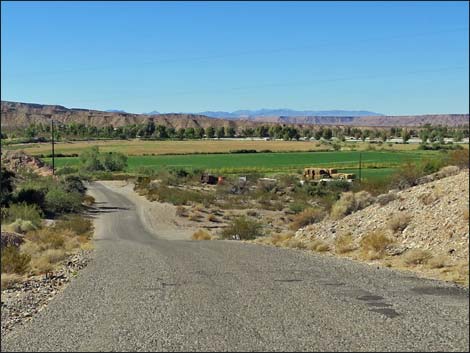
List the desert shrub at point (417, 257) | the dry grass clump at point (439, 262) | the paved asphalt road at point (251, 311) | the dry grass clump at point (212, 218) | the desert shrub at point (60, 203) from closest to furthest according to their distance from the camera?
the paved asphalt road at point (251, 311) → the dry grass clump at point (439, 262) → the desert shrub at point (417, 257) → the dry grass clump at point (212, 218) → the desert shrub at point (60, 203)

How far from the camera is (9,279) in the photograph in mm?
17406

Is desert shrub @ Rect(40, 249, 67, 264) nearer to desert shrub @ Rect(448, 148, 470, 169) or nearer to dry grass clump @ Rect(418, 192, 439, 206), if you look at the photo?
dry grass clump @ Rect(418, 192, 439, 206)

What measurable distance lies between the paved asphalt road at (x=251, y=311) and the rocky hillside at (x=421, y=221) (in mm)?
3193

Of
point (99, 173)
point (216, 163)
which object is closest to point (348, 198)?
point (99, 173)

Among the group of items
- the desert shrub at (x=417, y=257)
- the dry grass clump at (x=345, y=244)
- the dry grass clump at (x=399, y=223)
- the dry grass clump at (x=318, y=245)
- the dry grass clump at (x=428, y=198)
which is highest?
the dry grass clump at (x=428, y=198)

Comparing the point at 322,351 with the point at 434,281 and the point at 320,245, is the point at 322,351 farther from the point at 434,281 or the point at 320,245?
the point at 320,245

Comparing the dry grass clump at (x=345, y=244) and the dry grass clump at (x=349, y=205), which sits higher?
the dry grass clump at (x=349, y=205)

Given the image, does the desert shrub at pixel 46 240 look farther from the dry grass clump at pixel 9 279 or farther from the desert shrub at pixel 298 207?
the desert shrub at pixel 298 207

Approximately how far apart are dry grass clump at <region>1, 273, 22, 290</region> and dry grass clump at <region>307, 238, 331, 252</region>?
432 inches

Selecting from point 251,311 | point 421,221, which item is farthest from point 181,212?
point 251,311

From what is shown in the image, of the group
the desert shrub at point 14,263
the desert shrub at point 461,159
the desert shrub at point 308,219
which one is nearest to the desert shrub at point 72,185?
the desert shrub at point 308,219

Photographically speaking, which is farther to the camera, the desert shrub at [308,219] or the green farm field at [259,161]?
the green farm field at [259,161]

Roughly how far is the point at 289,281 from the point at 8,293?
7091 mm

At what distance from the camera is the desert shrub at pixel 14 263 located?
63.0 feet
